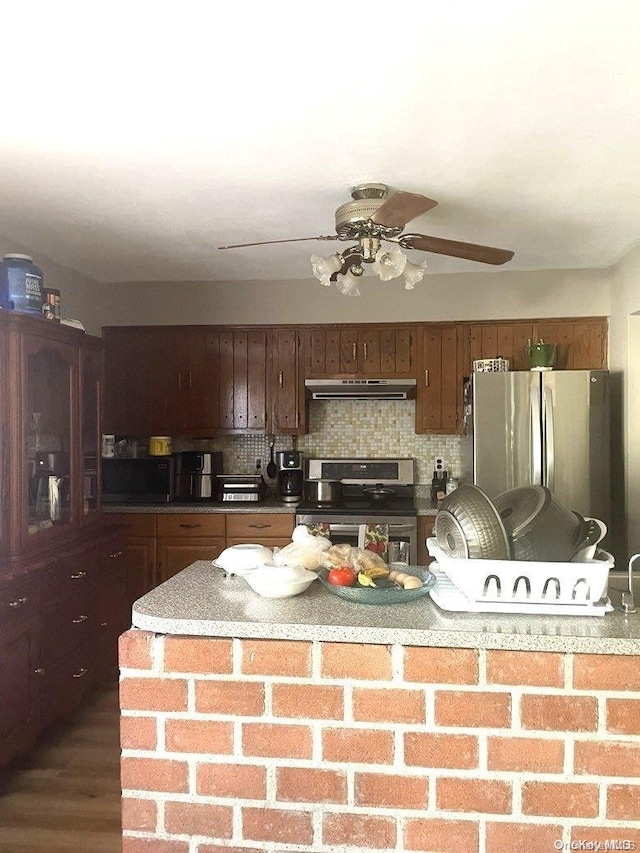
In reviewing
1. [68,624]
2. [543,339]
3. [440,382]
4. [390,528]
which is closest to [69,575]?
[68,624]

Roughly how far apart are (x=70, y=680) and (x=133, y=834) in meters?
2.00

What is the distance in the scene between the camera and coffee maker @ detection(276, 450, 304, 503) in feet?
15.0

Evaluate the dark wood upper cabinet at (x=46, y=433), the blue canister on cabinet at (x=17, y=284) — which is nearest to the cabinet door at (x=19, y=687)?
the dark wood upper cabinet at (x=46, y=433)

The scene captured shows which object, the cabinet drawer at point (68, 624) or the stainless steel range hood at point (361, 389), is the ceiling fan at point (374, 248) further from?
the cabinet drawer at point (68, 624)

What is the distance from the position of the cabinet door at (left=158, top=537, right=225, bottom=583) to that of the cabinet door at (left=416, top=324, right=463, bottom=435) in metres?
1.62

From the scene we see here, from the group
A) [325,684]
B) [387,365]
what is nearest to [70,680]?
[325,684]

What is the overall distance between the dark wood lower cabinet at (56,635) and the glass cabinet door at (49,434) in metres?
0.22

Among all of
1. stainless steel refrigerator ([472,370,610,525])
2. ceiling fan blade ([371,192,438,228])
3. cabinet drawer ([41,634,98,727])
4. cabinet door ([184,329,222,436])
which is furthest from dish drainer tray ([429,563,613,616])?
cabinet door ([184,329,222,436])

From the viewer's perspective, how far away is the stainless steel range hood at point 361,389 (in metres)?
4.45

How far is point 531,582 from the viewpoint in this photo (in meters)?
1.42

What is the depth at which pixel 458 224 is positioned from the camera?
3361mm

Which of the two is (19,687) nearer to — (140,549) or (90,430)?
(90,430)

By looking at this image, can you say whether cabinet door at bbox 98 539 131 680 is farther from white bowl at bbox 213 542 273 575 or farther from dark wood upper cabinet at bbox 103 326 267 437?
white bowl at bbox 213 542 273 575

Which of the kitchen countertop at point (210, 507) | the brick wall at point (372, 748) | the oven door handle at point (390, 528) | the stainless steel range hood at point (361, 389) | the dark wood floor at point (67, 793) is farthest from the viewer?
the stainless steel range hood at point (361, 389)
